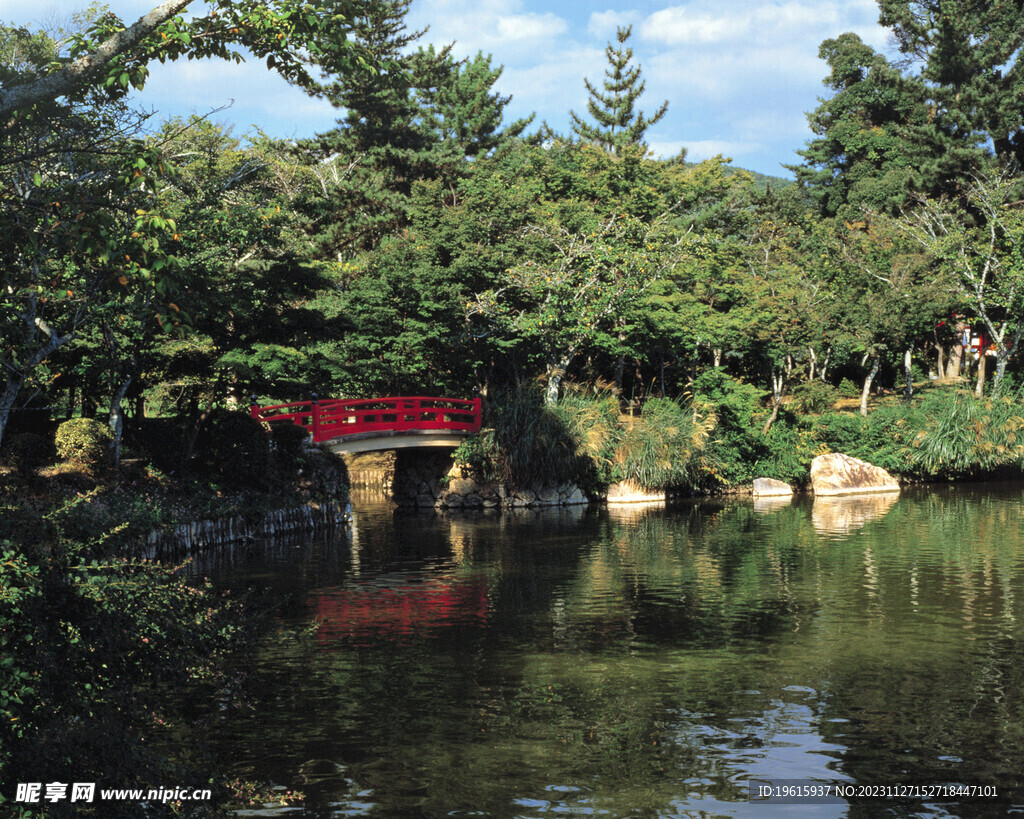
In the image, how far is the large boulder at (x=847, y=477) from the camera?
3534cm

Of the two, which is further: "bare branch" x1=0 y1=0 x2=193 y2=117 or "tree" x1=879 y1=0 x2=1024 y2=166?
"tree" x1=879 y1=0 x2=1024 y2=166

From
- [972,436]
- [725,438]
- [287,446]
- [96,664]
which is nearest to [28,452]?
[287,446]

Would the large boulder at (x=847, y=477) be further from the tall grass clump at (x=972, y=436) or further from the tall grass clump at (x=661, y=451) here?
the tall grass clump at (x=661, y=451)

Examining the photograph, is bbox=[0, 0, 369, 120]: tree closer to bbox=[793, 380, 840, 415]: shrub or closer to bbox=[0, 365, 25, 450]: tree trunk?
bbox=[0, 365, 25, 450]: tree trunk

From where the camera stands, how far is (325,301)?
33750 millimetres

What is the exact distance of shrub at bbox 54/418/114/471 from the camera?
72.8 ft

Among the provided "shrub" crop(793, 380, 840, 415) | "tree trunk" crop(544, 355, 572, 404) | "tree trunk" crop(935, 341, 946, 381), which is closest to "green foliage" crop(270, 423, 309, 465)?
"tree trunk" crop(544, 355, 572, 404)

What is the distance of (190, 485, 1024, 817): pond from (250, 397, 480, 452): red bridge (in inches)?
290

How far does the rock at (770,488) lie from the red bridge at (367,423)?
10790mm

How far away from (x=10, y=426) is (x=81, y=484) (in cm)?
494

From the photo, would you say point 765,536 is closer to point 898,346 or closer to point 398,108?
point 898,346

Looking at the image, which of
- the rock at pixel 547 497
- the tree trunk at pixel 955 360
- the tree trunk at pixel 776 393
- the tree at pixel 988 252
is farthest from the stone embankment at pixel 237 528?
the tree trunk at pixel 955 360

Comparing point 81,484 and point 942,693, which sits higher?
point 81,484

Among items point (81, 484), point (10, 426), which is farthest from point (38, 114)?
point (10, 426)
